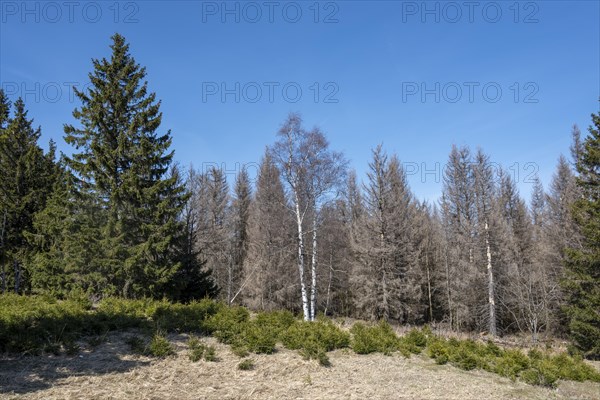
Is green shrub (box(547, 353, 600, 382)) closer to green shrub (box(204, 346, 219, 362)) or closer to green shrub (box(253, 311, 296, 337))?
green shrub (box(253, 311, 296, 337))

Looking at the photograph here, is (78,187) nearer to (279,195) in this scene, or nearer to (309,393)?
(279,195)

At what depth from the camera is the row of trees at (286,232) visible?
14.9 m

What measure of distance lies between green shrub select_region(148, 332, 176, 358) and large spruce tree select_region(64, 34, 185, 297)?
7171 mm

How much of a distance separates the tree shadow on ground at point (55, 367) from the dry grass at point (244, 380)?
0.01 m

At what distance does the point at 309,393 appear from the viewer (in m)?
6.15

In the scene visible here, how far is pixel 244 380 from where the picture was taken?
662cm

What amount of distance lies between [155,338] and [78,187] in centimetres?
1040

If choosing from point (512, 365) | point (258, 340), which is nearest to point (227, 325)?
point (258, 340)

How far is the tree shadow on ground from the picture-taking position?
18.5ft

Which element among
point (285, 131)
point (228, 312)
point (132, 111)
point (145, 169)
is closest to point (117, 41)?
point (132, 111)

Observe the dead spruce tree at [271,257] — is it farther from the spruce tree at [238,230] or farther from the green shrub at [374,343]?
the green shrub at [374,343]

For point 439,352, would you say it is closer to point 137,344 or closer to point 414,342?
point 414,342

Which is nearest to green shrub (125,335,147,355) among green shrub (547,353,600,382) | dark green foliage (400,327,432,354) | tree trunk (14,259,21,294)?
dark green foliage (400,327,432,354)

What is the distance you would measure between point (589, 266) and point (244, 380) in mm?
14968
